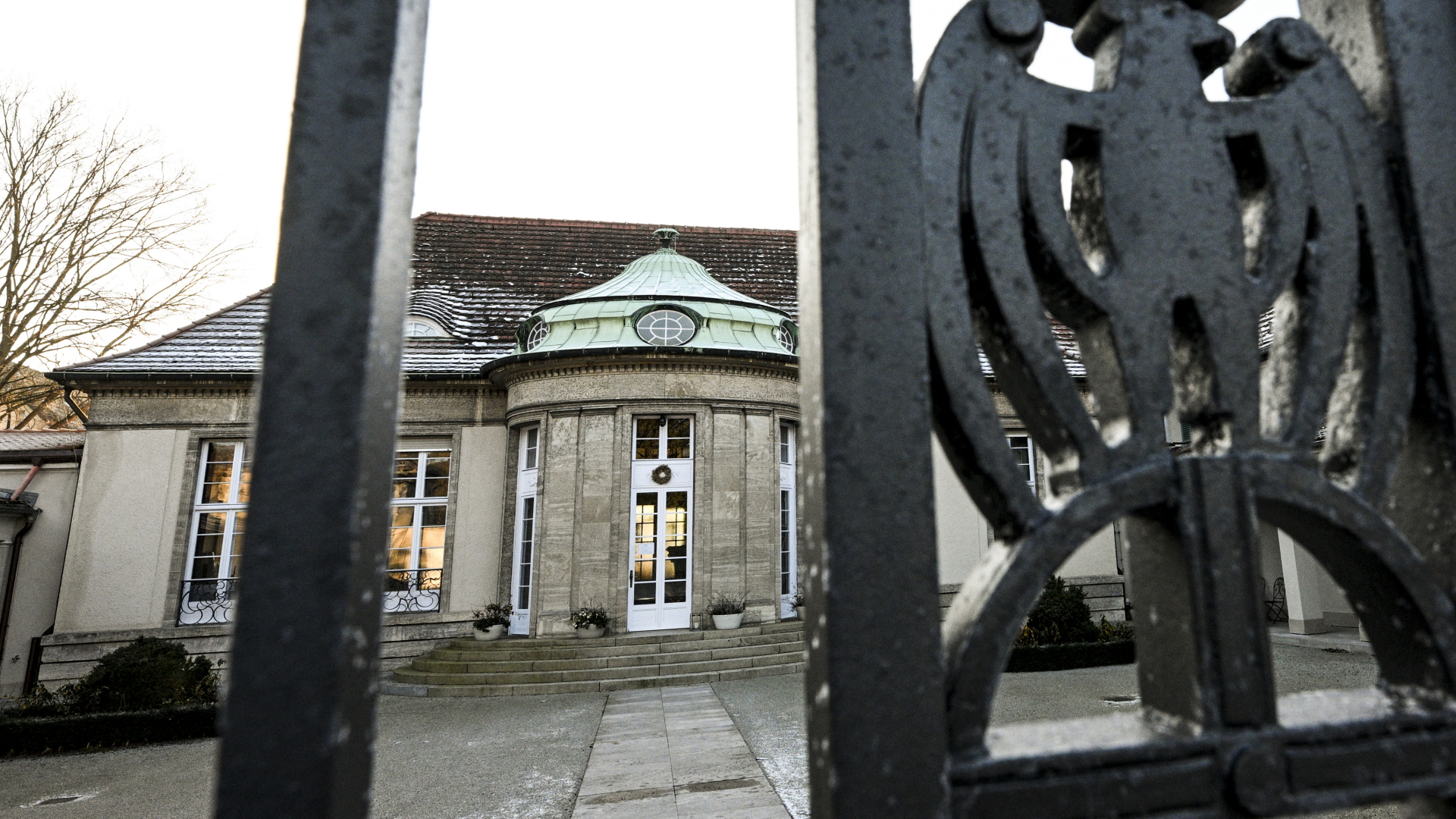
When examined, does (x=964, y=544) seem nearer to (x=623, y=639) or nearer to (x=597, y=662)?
(x=623, y=639)

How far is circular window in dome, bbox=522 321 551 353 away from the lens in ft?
42.5

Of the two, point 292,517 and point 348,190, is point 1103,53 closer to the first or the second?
point 348,190

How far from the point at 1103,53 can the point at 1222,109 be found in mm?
173

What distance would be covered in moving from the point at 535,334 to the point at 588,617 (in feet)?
17.0

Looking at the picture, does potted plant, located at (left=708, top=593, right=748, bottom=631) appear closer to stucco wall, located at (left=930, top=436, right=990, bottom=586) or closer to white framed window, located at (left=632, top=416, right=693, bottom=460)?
white framed window, located at (left=632, top=416, right=693, bottom=460)

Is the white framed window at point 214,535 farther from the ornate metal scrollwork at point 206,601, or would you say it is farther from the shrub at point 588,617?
the shrub at point 588,617

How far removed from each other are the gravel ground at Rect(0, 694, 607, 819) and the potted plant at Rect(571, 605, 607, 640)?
7.48ft

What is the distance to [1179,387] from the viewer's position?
950 millimetres

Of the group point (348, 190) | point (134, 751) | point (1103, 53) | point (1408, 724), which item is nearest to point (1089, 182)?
point (1103, 53)

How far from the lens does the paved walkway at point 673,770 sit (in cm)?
484

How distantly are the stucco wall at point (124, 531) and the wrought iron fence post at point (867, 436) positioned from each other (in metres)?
14.4

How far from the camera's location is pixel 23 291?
13328 mm

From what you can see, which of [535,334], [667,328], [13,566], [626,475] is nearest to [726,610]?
[626,475]

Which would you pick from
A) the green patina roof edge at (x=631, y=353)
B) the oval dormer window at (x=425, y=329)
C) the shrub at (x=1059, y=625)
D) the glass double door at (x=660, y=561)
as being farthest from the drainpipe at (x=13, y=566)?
the shrub at (x=1059, y=625)
